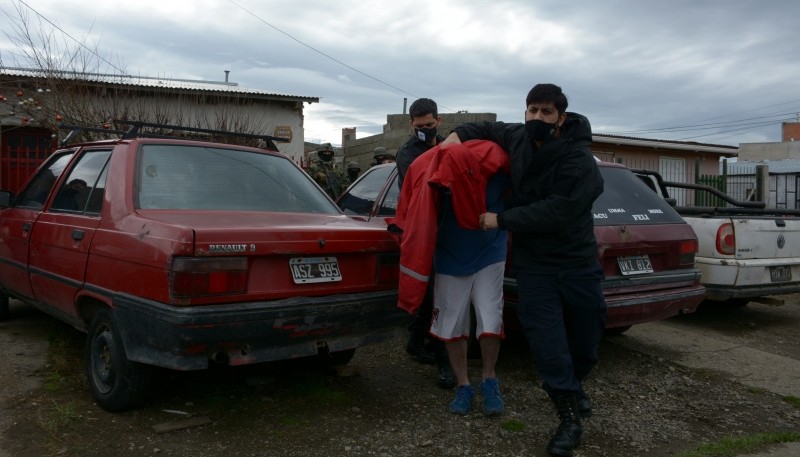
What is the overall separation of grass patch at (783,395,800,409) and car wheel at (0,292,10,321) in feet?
19.8

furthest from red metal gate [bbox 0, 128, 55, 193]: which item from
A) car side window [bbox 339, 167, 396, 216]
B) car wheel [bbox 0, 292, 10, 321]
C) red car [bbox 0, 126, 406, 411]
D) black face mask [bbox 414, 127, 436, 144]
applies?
black face mask [bbox 414, 127, 436, 144]

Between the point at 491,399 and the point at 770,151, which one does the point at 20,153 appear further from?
the point at 770,151

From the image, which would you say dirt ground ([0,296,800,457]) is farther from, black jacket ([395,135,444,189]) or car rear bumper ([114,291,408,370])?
black jacket ([395,135,444,189])

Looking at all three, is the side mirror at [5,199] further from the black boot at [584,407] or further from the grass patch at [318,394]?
the black boot at [584,407]

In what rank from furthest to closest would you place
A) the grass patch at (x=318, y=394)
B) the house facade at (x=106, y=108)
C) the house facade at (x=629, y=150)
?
the house facade at (x=629, y=150) → the house facade at (x=106, y=108) → the grass patch at (x=318, y=394)

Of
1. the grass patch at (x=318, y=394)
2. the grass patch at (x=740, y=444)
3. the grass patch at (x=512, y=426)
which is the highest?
the grass patch at (x=318, y=394)

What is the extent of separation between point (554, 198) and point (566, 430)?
3.83ft

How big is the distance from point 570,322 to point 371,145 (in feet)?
40.5

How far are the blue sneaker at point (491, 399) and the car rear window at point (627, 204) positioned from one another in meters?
1.61

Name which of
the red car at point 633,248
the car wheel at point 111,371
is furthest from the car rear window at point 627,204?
the car wheel at point 111,371

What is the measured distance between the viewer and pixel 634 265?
4738 mm

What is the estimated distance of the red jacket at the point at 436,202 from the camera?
11.2 feet

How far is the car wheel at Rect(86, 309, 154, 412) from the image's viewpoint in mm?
3400

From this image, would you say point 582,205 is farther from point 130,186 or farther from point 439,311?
point 130,186
